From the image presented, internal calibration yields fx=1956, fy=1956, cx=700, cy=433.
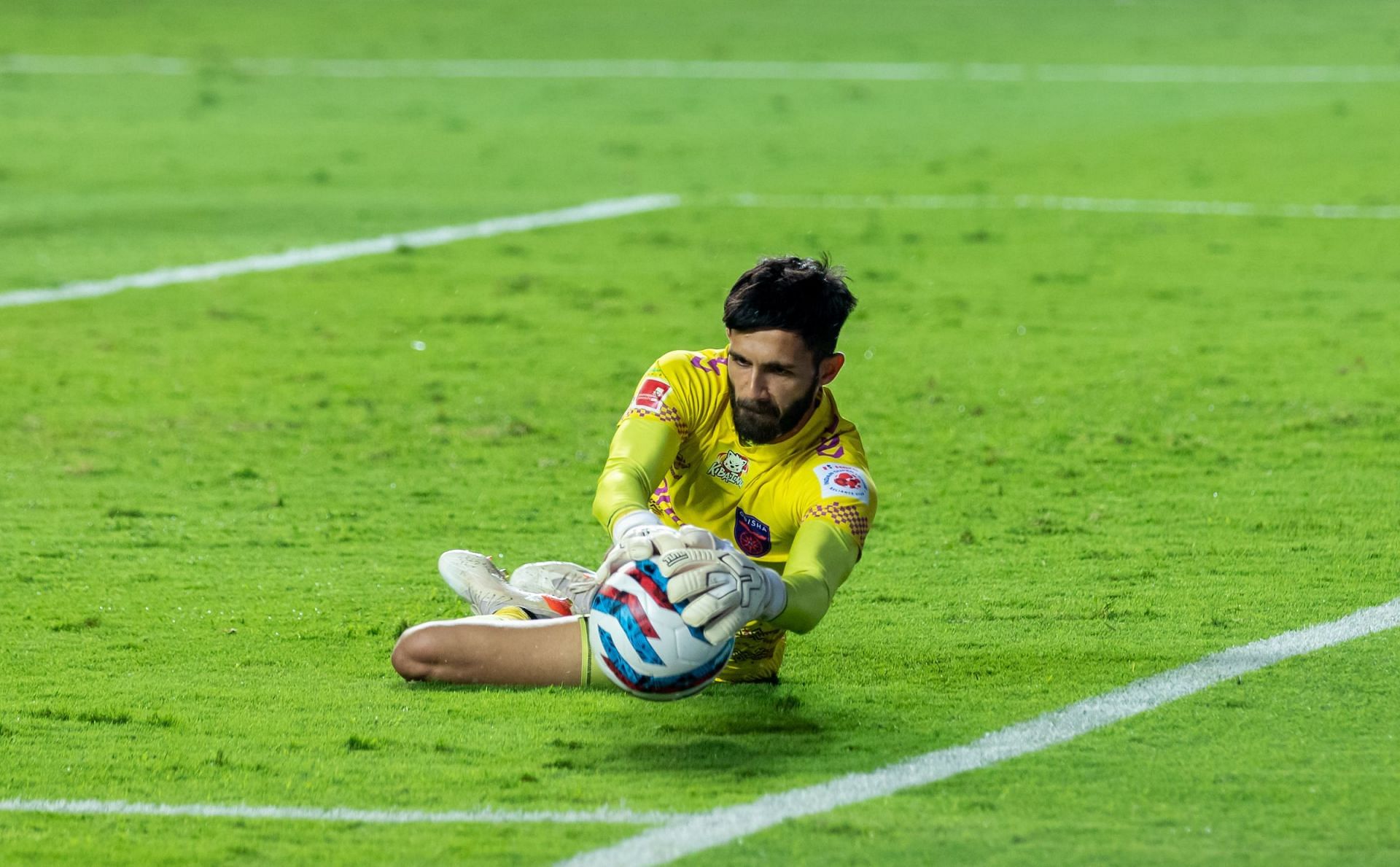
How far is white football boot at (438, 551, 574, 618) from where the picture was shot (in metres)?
5.69

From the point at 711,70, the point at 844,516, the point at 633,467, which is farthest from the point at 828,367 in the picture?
the point at 711,70

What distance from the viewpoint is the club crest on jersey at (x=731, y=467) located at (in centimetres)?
545

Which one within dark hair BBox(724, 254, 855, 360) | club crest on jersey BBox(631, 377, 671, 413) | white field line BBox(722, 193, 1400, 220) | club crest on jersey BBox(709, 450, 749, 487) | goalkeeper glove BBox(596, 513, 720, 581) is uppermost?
white field line BBox(722, 193, 1400, 220)

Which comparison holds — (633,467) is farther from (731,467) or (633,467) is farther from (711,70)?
(711,70)

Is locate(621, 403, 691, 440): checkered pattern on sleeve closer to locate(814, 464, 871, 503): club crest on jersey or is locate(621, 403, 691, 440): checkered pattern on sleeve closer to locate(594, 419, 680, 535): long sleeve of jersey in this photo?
locate(594, 419, 680, 535): long sleeve of jersey

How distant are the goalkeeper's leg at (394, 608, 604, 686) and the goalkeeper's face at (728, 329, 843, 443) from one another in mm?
723

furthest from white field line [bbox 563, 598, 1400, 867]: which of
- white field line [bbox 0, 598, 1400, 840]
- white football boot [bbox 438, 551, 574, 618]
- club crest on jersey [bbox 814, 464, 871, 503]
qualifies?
white football boot [bbox 438, 551, 574, 618]

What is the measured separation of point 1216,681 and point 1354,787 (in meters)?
0.86

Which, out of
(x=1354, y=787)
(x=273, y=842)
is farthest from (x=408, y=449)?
(x=1354, y=787)

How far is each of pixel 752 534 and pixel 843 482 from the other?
14.2 inches

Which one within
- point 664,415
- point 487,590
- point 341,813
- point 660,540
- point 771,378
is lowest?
point 341,813

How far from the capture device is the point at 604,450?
8.57m

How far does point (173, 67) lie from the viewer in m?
24.9

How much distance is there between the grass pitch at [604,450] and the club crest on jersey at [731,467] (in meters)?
0.59
